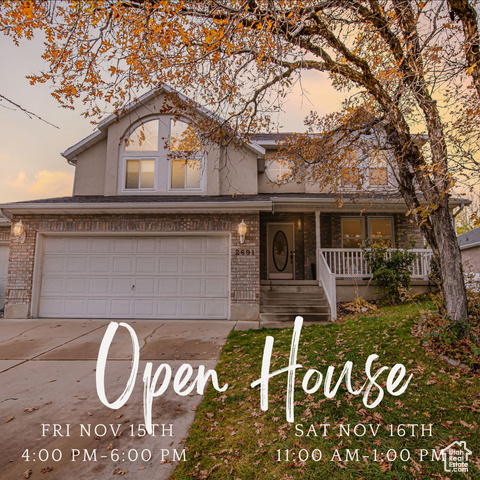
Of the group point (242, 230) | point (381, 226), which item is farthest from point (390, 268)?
point (242, 230)

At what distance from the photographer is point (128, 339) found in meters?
6.39

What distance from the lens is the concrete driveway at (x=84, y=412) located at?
100 inches

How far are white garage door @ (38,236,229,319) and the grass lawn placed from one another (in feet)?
14.4

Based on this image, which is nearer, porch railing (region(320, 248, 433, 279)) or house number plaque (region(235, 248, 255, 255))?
house number plaque (region(235, 248, 255, 255))

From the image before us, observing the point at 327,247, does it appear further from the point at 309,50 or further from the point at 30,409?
the point at 30,409

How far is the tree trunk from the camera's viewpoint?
14.4ft

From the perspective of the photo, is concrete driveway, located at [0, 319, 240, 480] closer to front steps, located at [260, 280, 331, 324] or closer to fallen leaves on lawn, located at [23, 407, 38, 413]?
fallen leaves on lawn, located at [23, 407, 38, 413]

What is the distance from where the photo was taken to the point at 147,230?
29.3ft

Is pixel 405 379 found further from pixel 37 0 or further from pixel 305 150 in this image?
pixel 37 0

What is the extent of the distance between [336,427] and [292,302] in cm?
575

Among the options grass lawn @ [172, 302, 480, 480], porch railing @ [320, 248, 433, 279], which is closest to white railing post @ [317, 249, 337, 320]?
porch railing @ [320, 248, 433, 279]

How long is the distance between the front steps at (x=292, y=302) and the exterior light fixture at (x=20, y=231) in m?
7.11

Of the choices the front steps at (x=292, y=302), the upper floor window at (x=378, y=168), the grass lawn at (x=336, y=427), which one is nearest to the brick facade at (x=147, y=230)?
the front steps at (x=292, y=302)

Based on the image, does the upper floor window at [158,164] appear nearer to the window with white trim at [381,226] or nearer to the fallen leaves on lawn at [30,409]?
the window with white trim at [381,226]
